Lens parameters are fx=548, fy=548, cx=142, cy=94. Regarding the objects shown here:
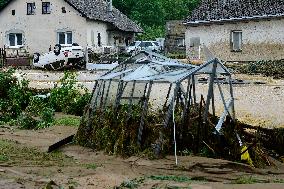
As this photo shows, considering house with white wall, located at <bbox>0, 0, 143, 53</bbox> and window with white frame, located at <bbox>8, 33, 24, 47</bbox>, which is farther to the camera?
window with white frame, located at <bbox>8, 33, 24, 47</bbox>

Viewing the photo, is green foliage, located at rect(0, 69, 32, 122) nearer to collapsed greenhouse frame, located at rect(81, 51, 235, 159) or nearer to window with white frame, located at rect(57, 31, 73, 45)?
collapsed greenhouse frame, located at rect(81, 51, 235, 159)

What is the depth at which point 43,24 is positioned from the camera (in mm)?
46031

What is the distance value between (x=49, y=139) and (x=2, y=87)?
8.01 metres

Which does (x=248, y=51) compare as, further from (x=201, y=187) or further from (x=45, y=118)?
(x=201, y=187)

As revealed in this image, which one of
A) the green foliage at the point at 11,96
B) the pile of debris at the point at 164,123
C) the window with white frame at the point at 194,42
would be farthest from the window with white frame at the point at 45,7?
the pile of debris at the point at 164,123

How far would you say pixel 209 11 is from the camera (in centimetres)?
4091

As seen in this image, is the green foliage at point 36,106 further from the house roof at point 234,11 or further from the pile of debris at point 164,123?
the house roof at point 234,11

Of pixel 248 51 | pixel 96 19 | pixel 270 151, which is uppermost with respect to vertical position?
pixel 96 19

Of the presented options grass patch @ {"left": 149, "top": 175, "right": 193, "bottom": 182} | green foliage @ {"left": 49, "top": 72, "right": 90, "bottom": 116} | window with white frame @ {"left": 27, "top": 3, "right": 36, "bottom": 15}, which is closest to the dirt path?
grass patch @ {"left": 149, "top": 175, "right": 193, "bottom": 182}

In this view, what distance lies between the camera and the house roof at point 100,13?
4494 cm

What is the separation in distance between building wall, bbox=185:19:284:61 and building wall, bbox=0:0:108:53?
9039 millimetres

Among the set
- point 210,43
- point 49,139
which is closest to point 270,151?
point 49,139

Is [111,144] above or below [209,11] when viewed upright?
below

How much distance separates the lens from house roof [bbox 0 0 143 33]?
44.9 metres
